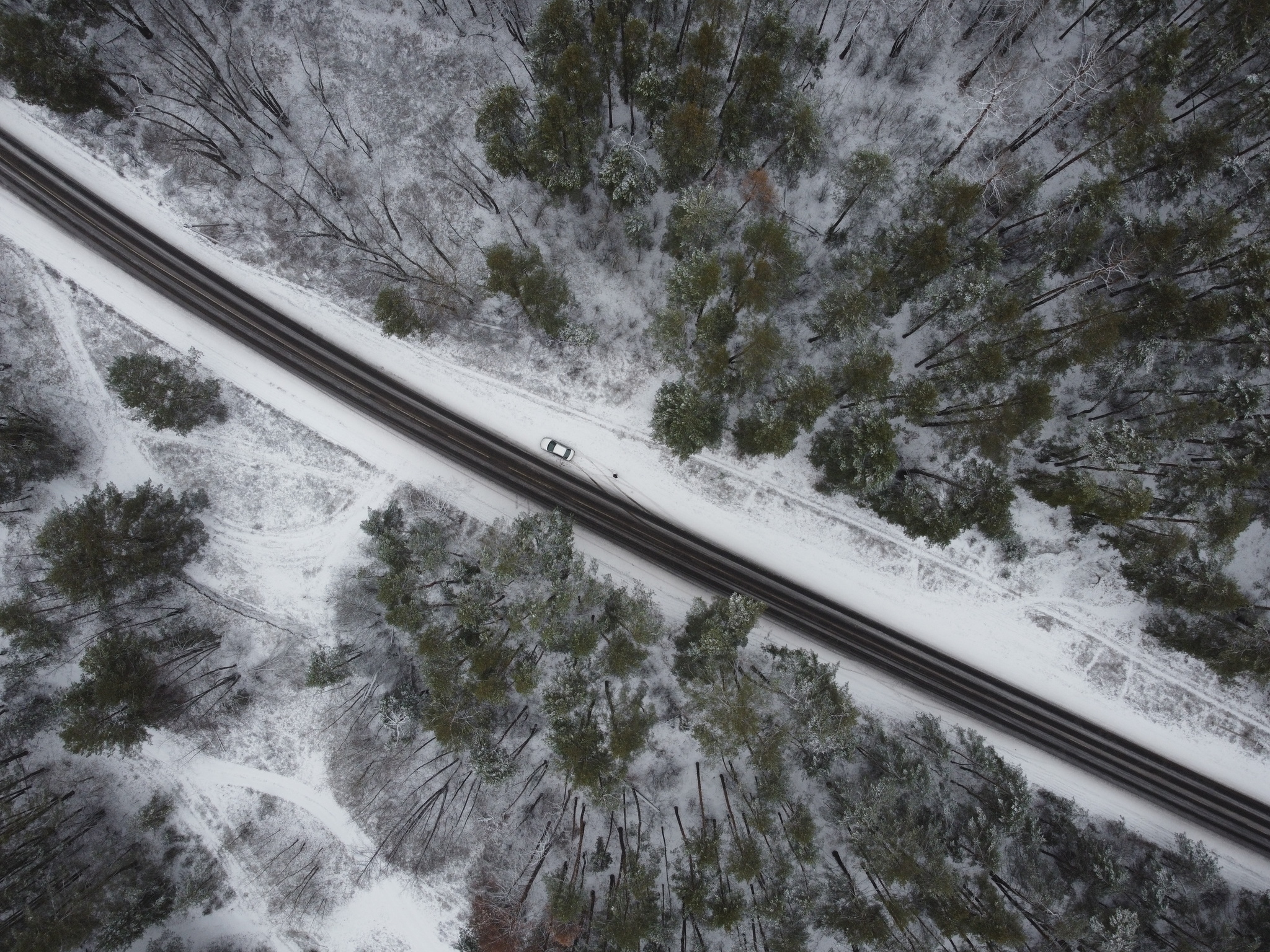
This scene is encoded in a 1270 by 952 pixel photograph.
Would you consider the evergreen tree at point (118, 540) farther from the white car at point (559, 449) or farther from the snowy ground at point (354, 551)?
the white car at point (559, 449)

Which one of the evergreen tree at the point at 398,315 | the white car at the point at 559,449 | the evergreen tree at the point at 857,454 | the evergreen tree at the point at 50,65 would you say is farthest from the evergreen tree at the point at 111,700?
the evergreen tree at the point at 857,454

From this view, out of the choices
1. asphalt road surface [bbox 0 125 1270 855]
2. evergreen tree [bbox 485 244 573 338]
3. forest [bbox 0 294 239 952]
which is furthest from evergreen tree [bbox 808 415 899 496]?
forest [bbox 0 294 239 952]

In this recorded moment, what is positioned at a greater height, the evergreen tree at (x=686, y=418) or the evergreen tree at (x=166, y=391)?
the evergreen tree at (x=686, y=418)

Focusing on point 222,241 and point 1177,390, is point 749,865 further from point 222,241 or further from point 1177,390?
point 222,241

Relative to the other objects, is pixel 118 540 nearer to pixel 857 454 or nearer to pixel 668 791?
pixel 668 791

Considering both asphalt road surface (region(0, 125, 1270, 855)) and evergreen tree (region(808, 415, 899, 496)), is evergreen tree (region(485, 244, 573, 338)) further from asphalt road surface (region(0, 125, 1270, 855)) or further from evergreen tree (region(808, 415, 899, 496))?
evergreen tree (region(808, 415, 899, 496))

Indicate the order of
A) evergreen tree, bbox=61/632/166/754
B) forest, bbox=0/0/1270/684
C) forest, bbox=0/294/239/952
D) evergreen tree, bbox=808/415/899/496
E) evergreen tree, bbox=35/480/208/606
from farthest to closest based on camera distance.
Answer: forest, bbox=0/294/239/952, evergreen tree, bbox=61/632/166/754, evergreen tree, bbox=35/480/208/606, forest, bbox=0/0/1270/684, evergreen tree, bbox=808/415/899/496

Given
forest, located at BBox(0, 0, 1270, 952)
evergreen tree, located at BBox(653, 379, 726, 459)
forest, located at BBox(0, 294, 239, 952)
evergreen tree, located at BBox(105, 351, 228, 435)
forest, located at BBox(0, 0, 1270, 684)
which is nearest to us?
forest, located at BBox(0, 0, 1270, 684)
